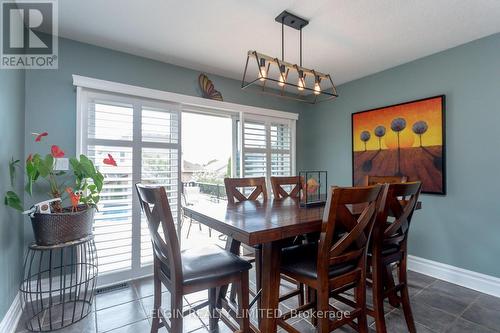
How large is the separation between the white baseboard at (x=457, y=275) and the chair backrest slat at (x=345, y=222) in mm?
1951

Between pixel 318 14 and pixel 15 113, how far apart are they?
2642mm

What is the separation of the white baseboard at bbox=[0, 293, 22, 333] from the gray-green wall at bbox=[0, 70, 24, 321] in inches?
2.1

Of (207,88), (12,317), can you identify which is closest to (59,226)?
(12,317)

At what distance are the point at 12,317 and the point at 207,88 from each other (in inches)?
113

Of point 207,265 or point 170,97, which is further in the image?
point 170,97

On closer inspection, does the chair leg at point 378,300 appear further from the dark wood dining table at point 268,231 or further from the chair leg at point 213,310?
the chair leg at point 213,310

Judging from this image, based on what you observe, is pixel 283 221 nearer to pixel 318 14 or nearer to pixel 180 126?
pixel 318 14

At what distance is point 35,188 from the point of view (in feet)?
7.34

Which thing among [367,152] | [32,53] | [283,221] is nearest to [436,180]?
[367,152]

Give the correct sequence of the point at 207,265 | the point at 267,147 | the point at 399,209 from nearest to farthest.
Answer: the point at 207,265, the point at 399,209, the point at 267,147

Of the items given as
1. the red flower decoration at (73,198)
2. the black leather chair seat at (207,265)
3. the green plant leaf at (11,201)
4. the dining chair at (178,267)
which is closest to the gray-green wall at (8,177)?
the green plant leaf at (11,201)

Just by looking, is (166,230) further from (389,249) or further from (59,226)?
(389,249)

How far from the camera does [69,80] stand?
2428 millimetres

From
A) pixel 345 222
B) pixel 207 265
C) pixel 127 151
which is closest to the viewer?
pixel 345 222
